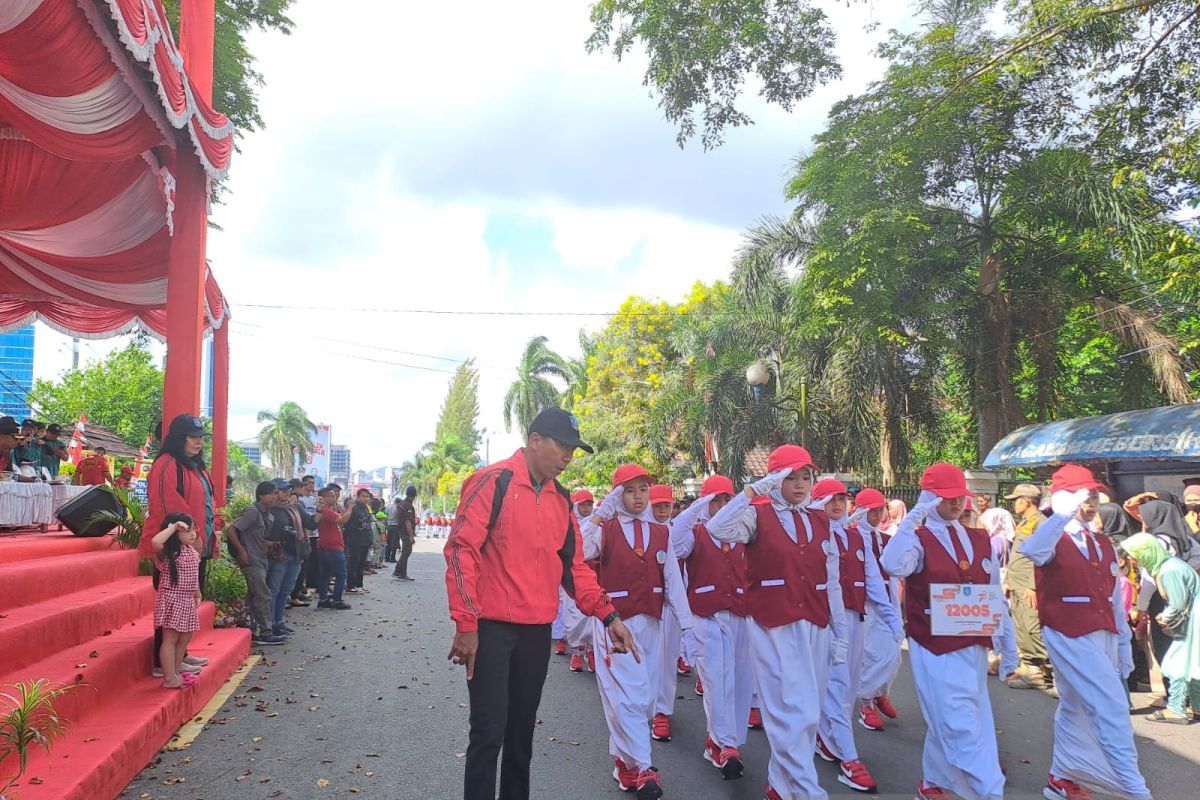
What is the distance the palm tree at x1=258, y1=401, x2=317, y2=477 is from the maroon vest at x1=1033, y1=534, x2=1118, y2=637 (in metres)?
74.7

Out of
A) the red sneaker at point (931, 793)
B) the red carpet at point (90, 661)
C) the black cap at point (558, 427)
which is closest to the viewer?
the black cap at point (558, 427)

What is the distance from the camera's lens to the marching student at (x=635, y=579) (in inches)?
209

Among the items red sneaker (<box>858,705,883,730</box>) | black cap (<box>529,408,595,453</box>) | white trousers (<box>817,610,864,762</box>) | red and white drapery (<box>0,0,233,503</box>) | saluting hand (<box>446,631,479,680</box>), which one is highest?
red and white drapery (<box>0,0,233,503</box>)

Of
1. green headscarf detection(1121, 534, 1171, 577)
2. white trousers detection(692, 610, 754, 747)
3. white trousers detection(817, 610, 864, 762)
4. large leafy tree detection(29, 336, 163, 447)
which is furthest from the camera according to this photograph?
large leafy tree detection(29, 336, 163, 447)

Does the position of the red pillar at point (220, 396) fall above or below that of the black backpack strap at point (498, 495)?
above

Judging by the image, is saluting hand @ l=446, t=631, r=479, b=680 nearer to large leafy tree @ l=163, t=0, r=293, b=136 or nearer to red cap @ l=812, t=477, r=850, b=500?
red cap @ l=812, t=477, r=850, b=500

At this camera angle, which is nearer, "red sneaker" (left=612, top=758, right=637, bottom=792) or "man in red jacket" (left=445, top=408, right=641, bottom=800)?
"man in red jacket" (left=445, top=408, right=641, bottom=800)

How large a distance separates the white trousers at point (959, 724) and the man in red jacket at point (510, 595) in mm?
1895

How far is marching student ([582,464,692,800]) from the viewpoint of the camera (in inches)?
209

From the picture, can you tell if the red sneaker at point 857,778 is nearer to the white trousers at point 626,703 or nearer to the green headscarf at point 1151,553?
the white trousers at point 626,703

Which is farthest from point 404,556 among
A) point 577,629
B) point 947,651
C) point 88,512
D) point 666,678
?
point 947,651

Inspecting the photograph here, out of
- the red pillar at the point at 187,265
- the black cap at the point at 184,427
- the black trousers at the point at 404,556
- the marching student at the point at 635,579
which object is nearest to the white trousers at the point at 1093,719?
the marching student at the point at 635,579

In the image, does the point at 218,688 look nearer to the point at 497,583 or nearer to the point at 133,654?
the point at 133,654

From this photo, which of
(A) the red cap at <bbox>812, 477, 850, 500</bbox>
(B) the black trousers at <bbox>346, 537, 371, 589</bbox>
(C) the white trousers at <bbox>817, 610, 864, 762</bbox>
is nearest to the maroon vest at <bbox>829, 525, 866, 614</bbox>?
(A) the red cap at <bbox>812, 477, 850, 500</bbox>
